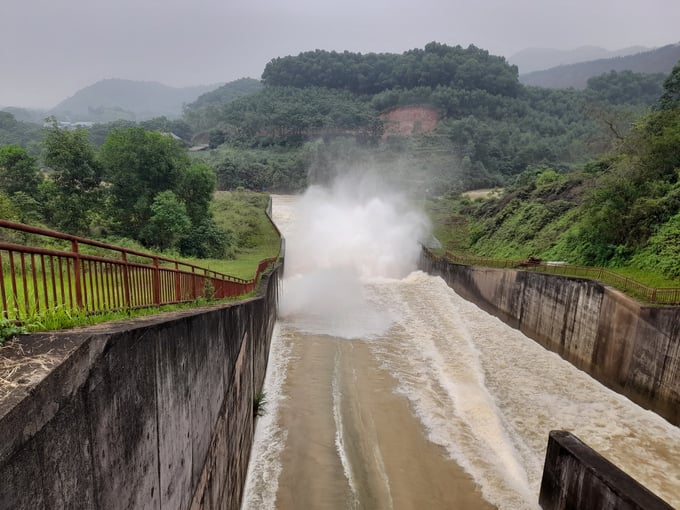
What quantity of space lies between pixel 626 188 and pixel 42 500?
23.9 metres

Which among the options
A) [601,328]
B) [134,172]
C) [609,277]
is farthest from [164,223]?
[609,277]

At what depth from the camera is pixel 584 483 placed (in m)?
8.62

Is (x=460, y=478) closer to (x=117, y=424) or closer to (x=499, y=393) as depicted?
(x=499, y=393)

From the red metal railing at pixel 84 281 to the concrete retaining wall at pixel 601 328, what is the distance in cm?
1418

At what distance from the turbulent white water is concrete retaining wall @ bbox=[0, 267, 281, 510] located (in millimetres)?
4667

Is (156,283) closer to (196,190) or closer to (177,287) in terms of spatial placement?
(177,287)

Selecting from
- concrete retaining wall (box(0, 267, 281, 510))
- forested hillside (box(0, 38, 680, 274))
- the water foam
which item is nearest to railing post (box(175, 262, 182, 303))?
concrete retaining wall (box(0, 267, 281, 510))

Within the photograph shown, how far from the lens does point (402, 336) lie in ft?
69.5

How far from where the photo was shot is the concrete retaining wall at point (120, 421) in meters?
2.65

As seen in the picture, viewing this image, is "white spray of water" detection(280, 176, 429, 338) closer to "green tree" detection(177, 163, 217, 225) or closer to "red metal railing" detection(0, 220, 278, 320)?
"green tree" detection(177, 163, 217, 225)

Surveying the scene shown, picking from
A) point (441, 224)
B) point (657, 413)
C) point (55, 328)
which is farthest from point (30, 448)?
point (441, 224)

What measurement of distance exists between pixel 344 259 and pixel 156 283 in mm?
30604

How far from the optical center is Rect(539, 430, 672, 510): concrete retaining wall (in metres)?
7.56

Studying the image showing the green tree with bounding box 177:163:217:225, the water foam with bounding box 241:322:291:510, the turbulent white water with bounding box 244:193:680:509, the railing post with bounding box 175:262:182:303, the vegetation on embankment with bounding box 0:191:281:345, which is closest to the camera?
the vegetation on embankment with bounding box 0:191:281:345
